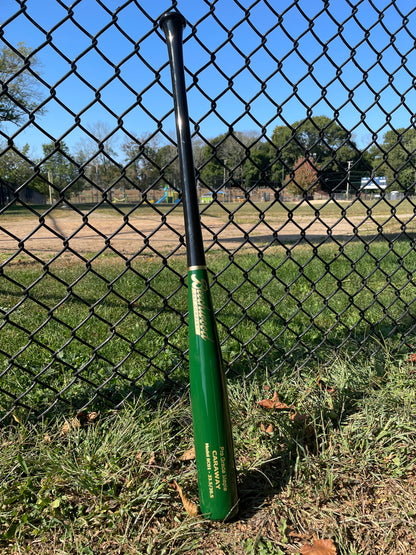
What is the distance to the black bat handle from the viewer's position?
1393 millimetres

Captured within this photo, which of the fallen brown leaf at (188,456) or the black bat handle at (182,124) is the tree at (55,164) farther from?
the fallen brown leaf at (188,456)

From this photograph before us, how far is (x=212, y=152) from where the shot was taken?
1844 millimetres

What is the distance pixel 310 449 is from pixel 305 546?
452 millimetres

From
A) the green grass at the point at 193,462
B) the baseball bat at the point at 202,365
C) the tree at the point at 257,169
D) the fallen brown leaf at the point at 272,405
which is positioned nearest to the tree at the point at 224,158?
the tree at the point at 257,169

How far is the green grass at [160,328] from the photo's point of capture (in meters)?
1.94

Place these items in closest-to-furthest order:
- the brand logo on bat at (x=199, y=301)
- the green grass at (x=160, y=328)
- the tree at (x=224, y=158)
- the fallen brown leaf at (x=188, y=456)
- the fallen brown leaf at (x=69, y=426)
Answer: the brand logo on bat at (x=199, y=301)
the fallen brown leaf at (x=188, y=456)
the fallen brown leaf at (x=69, y=426)
the tree at (x=224, y=158)
the green grass at (x=160, y=328)

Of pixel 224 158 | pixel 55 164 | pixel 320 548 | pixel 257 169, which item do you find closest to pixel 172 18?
pixel 257 169

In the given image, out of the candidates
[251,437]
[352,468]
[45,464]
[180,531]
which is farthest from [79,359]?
[352,468]

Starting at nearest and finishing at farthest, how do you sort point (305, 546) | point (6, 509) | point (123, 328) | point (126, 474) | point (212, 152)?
point (305, 546)
point (6, 509)
point (126, 474)
point (212, 152)
point (123, 328)

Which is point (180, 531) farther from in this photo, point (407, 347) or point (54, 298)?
point (54, 298)

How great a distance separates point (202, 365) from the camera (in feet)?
4.46

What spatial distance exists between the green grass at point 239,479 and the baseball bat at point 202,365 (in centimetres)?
13

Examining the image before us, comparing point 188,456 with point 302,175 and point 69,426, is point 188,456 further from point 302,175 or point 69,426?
point 302,175

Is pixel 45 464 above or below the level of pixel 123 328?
below
